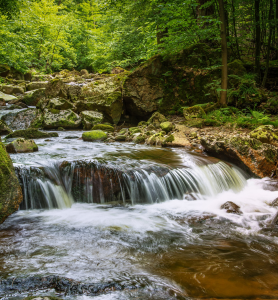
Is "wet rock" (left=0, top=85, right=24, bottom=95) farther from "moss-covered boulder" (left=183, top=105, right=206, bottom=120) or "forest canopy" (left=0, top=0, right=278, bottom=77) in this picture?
"moss-covered boulder" (left=183, top=105, right=206, bottom=120)

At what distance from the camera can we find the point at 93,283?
211cm

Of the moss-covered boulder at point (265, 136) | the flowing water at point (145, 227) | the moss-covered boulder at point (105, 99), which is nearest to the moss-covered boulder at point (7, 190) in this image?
the flowing water at point (145, 227)

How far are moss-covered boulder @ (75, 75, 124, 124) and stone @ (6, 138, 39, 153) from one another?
5.57 metres

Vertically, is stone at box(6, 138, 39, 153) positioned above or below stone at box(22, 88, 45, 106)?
below

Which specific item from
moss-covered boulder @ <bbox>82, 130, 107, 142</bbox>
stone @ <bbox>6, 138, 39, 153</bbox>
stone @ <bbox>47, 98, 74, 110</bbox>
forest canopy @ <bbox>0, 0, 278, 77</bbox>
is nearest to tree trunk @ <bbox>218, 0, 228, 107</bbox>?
forest canopy @ <bbox>0, 0, 278, 77</bbox>

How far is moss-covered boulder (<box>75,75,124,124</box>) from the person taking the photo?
1141 centimetres

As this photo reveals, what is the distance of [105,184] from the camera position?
4785mm

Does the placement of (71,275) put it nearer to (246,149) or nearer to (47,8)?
(246,149)

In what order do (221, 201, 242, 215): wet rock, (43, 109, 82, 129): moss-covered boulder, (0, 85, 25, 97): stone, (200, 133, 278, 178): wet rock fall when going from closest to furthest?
Answer: (221, 201, 242, 215): wet rock → (200, 133, 278, 178): wet rock → (43, 109, 82, 129): moss-covered boulder → (0, 85, 25, 97): stone

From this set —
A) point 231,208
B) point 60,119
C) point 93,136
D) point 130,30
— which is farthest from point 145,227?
point 130,30

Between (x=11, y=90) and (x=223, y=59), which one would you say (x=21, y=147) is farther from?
(x=11, y=90)

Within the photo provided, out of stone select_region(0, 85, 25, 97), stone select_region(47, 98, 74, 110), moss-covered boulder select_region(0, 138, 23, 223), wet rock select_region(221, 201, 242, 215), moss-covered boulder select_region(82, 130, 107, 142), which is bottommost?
wet rock select_region(221, 201, 242, 215)

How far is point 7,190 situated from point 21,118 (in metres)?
8.65

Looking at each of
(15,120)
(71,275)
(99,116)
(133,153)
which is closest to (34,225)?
(71,275)
